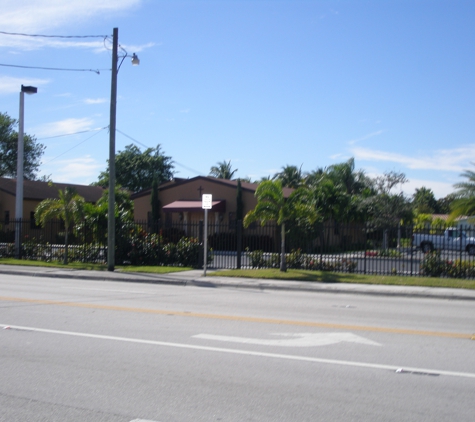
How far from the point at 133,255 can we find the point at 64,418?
762 inches

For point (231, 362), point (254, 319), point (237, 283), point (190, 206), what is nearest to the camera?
point (231, 362)

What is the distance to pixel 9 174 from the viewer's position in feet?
Result: 206

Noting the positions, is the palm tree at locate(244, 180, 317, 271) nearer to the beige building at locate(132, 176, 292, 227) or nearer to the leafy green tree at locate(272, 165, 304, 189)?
the beige building at locate(132, 176, 292, 227)

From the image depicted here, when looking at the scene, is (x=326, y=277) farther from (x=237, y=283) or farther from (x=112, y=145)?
(x=112, y=145)

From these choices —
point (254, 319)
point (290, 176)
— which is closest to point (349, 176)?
point (290, 176)

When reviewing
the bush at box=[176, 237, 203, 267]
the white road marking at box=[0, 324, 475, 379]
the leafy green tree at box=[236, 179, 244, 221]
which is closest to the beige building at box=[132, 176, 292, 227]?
the leafy green tree at box=[236, 179, 244, 221]

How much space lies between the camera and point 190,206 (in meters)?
37.2

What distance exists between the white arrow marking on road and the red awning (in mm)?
27673

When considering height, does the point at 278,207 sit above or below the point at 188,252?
above

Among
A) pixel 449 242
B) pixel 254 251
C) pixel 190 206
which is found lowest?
pixel 254 251

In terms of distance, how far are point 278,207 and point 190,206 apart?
1730 centimetres

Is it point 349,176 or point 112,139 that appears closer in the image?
point 112,139

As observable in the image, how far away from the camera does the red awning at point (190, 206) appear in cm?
3706

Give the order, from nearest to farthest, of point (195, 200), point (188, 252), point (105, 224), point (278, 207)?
1. point (278, 207)
2. point (188, 252)
3. point (105, 224)
4. point (195, 200)
